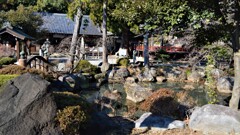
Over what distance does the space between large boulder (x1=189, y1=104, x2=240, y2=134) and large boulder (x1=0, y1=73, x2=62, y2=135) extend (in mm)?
3134

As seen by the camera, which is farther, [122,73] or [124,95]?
[122,73]

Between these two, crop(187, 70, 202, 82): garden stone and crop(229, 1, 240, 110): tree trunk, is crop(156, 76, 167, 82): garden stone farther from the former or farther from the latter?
crop(229, 1, 240, 110): tree trunk

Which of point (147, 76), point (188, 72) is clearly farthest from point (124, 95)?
point (188, 72)

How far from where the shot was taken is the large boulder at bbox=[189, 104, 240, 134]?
19.7ft

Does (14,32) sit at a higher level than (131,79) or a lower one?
higher

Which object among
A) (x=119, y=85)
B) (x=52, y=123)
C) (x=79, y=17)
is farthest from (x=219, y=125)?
(x=79, y=17)

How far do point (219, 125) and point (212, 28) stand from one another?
2712 mm

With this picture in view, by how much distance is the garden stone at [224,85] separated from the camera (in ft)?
54.5

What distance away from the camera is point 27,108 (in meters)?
4.53

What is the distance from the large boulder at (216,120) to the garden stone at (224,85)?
36.1 ft

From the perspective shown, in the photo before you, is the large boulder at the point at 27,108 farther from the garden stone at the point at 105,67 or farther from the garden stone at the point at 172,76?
the garden stone at the point at 172,76

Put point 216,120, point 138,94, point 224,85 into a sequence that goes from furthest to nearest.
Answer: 1. point 224,85
2. point 138,94
3. point 216,120

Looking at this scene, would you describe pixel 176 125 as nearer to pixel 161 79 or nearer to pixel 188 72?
pixel 161 79

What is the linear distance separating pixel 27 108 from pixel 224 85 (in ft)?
47.6
